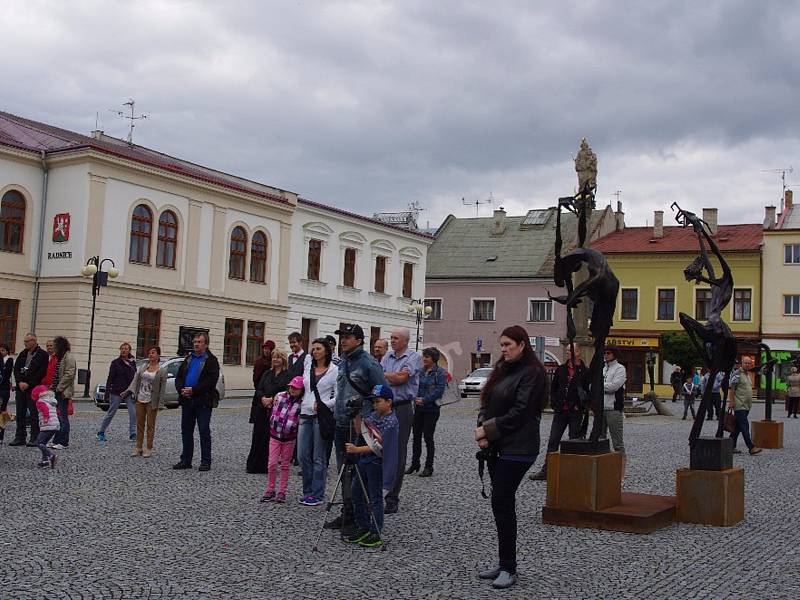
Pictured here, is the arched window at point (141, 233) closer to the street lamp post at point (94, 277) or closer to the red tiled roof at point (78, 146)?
the red tiled roof at point (78, 146)

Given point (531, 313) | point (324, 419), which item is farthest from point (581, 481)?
point (531, 313)

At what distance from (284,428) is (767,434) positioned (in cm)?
1228

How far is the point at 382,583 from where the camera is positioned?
677 centimetres

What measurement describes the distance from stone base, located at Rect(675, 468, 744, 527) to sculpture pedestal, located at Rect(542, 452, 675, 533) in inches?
7.9

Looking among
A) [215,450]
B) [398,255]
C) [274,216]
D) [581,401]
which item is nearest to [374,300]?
[398,255]

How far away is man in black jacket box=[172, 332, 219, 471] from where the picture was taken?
12.5m

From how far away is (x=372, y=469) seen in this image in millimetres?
8234

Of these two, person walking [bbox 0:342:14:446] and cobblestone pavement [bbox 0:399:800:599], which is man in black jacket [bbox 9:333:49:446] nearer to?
person walking [bbox 0:342:14:446]

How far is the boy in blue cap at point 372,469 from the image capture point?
8.14 meters

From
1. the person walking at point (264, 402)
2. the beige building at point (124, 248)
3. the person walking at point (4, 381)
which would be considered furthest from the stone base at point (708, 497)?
the beige building at point (124, 248)

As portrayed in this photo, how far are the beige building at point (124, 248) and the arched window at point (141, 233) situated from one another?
4 cm

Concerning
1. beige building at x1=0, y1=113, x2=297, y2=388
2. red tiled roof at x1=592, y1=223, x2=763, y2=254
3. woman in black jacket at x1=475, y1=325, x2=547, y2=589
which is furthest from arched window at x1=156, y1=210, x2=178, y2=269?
woman in black jacket at x1=475, y1=325, x2=547, y2=589

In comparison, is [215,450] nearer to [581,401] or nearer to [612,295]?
[581,401]

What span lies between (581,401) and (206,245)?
95.8 ft
